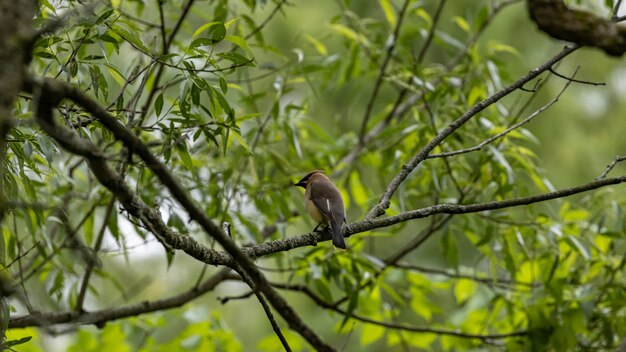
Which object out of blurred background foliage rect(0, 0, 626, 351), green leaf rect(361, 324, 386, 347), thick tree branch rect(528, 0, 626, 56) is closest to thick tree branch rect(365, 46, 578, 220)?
blurred background foliage rect(0, 0, 626, 351)

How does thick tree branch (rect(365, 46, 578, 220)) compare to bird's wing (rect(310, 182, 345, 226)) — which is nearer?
thick tree branch (rect(365, 46, 578, 220))

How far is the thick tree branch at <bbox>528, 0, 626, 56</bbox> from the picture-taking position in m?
2.39

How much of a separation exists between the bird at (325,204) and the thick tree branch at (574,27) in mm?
2124

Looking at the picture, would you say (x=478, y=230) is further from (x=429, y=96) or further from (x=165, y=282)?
(x=165, y=282)

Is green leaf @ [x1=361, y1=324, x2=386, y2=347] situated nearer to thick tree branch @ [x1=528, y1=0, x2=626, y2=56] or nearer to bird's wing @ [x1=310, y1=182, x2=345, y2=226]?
bird's wing @ [x1=310, y1=182, x2=345, y2=226]

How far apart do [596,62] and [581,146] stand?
151 cm

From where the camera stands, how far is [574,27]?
2.40 metres

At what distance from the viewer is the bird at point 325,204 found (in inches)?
177

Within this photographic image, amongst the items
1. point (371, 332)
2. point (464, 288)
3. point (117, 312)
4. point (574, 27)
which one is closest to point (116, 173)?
point (574, 27)

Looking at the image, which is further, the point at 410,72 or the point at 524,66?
the point at 524,66

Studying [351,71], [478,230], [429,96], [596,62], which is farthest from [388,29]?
[596,62]

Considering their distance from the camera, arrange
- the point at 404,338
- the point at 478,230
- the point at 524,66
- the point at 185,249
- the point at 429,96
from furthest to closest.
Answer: the point at 524,66
the point at 404,338
the point at 429,96
the point at 478,230
the point at 185,249

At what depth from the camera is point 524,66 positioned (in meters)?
9.73

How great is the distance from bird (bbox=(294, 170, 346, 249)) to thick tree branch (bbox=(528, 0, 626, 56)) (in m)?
2.12
